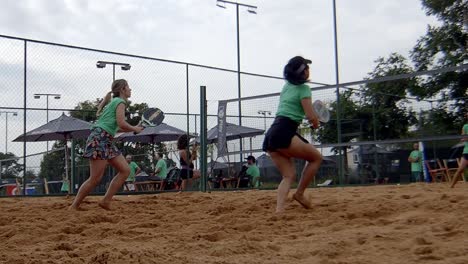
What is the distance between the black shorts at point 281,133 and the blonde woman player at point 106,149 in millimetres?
1804

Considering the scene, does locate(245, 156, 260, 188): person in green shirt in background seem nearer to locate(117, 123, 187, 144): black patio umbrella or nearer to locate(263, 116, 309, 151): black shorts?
locate(117, 123, 187, 144): black patio umbrella

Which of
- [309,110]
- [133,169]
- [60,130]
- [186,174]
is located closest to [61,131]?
[60,130]

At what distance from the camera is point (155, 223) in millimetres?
5328

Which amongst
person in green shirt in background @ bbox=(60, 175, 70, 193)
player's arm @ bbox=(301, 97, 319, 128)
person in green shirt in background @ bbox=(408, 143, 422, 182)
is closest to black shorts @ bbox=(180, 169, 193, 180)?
person in green shirt in background @ bbox=(60, 175, 70, 193)

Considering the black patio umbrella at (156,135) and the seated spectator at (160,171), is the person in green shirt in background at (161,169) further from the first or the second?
the black patio umbrella at (156,135)

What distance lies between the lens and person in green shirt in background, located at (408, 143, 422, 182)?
12.2m

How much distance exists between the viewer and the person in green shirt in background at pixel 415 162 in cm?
1225

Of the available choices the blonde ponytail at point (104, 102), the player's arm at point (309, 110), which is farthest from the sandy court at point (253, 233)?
the blonde ponytail at point (104, 102)

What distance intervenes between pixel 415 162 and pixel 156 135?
6.77 meters

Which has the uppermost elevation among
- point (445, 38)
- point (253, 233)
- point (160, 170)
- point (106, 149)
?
point (445, 38)

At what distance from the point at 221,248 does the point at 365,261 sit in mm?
984

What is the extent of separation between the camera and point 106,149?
6.70 meters

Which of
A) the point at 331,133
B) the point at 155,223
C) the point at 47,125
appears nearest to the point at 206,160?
the point at 331,133

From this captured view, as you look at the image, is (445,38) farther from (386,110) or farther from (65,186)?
(65,186)
